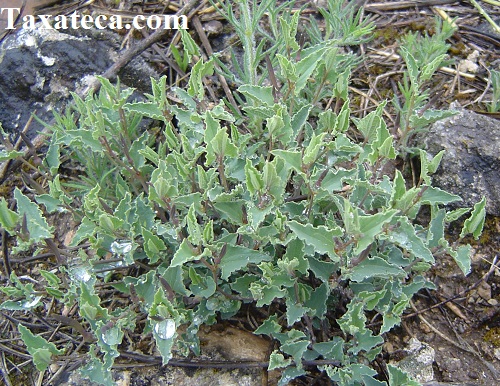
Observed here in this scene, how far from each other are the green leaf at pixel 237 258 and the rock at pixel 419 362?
82 centimetres

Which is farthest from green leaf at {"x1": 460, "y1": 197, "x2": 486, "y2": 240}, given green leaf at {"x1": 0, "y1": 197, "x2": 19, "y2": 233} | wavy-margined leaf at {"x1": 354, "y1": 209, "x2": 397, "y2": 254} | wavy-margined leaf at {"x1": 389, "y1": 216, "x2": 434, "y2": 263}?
green leaf at {"x1": 0, "y1": 197, "x2": 19, "y2": 233}

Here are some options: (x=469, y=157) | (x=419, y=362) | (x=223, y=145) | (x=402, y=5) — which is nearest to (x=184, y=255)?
(x=223, y=145)

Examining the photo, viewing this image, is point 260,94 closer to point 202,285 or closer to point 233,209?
point 233,209

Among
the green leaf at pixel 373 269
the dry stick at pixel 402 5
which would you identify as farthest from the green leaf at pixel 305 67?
the dry stick at pixel 402 5

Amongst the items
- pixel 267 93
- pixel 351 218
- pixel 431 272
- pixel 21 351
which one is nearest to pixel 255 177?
pixel 351 218

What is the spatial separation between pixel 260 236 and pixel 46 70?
79.5 inches

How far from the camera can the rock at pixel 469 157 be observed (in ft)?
8.82

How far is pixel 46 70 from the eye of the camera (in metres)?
3.30

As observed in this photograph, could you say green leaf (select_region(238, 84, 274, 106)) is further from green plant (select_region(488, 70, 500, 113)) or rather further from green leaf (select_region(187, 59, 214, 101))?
green plant (select_region(488, 70, 500, 113))

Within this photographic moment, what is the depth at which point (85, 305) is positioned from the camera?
1948 millimetres

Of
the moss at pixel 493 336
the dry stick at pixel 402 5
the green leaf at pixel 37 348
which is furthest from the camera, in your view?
the dry stick at pixel 402 5

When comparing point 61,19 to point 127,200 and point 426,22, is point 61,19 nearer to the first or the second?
point 127,200

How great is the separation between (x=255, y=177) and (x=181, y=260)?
38 cm

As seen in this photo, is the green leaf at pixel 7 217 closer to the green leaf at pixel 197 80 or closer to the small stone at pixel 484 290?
the green leaf at pixel 197 80
